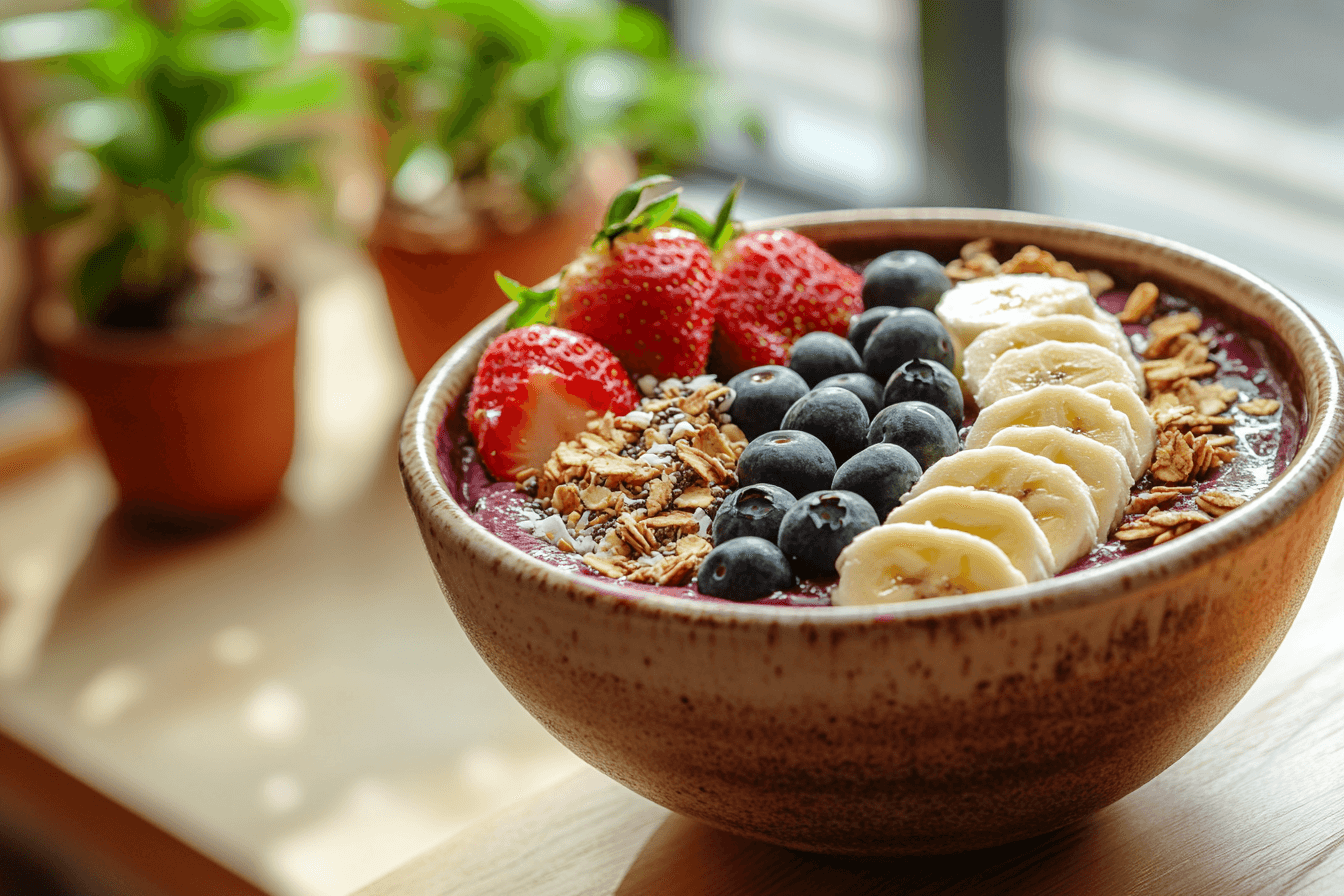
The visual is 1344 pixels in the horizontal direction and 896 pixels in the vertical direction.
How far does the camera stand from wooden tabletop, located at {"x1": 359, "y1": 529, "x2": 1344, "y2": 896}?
64cm

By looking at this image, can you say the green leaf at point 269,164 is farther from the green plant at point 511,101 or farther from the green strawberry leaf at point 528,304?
the green strawberry leaf at point 528,304

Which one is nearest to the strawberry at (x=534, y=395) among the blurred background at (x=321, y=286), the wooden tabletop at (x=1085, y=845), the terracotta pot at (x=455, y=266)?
the wooden tabletop at (x=1085, y=845)

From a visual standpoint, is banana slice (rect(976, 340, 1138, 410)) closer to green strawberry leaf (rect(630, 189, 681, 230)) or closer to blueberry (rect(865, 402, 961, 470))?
blueberry (rect(865, 402, 961, 470))

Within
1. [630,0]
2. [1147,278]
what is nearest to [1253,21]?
[630,0]

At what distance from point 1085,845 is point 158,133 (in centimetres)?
155

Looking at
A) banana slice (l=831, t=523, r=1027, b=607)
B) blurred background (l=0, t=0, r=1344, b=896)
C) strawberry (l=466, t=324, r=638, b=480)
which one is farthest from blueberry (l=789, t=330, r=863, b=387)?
blurred background (l=0, t=0, r=1344, b=896)

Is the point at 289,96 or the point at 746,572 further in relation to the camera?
the point at 289,96

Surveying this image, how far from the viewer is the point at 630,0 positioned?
2.71 meters

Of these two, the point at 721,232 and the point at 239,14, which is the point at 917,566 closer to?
the point at 721,232

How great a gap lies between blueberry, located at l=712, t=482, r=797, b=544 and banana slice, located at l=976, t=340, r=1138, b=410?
0.57 feet

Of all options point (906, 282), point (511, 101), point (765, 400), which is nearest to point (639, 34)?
point (511, 101)

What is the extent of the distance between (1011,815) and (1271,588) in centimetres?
15

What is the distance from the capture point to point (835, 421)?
69 cm

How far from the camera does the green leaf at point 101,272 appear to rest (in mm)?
1667
